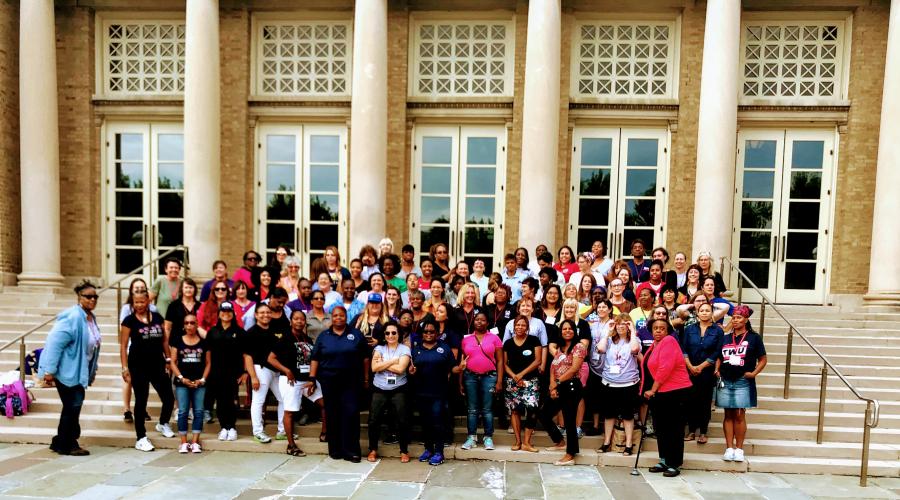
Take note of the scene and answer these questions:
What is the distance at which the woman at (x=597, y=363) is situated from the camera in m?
6.55

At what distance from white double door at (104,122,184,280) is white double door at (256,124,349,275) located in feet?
6.26

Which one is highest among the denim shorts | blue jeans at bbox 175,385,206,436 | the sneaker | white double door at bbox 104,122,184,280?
white double door at bbox 104,122,184,280

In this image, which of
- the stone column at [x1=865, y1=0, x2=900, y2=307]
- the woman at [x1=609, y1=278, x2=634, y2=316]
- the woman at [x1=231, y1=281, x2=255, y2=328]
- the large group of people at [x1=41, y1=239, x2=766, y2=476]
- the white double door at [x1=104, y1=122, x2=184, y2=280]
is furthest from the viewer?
the white double door at [x1=104, y1=122, x2=184, y2=280]

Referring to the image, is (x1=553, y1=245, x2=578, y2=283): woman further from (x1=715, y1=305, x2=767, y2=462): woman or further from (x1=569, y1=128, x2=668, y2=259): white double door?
(x1=569, y1=128, x2=668, y2=259): white double door

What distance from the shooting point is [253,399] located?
6684mm

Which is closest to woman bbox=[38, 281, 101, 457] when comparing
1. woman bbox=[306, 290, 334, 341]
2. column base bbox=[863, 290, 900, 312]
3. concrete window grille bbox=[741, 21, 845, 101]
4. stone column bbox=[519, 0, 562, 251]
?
woman bbox=[306, 290, 334, 341]

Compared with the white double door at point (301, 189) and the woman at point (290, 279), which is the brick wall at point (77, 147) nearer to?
the white double door at point (301, 189)

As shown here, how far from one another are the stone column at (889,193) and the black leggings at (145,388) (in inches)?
474

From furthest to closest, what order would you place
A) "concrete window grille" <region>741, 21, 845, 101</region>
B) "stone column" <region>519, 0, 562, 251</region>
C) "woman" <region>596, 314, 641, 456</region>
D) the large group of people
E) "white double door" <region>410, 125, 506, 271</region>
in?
"white double door" <region>410, 125, 506, 271</region> < "concrete window grille" <region>741, 21, 845, 101</region> < "stone column" <region>519, 0, 562, 251</region> < "woman" <region>596, 314, 641, 456</region> < the large group of people

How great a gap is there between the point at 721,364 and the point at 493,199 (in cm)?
680

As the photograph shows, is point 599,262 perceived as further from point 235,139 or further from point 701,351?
point 235,139

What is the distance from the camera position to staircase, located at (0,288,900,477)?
6.57m

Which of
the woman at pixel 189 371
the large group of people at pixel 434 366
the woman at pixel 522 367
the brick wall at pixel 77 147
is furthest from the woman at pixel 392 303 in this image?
the brick wall at pixel 77 147

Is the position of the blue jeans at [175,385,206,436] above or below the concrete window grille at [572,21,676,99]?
below
